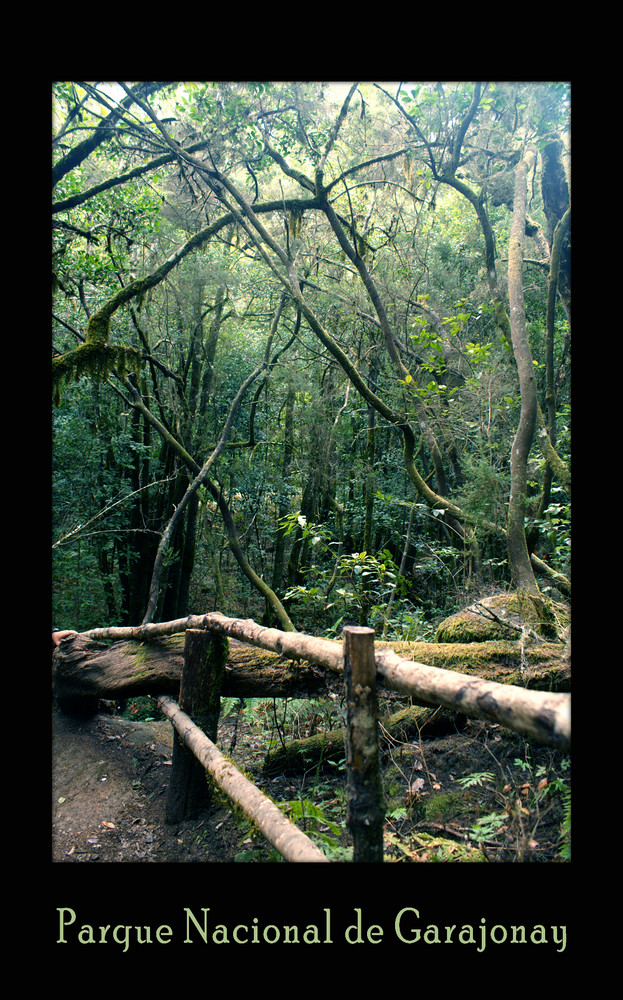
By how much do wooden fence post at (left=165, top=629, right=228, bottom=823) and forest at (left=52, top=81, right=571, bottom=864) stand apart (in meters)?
2.23

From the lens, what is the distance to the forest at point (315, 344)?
5.68 meters

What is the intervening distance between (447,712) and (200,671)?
1.77 metres

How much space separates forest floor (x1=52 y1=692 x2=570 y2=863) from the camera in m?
2.40

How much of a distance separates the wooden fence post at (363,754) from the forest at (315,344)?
2542 millimetres

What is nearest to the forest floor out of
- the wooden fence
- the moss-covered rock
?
the wooden fence

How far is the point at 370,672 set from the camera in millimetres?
1794

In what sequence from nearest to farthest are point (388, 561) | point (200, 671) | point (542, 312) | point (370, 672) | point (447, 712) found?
point (370, 672)
point (200, 671)
point (447, 712)
point (388, 561)
point (542, 312)

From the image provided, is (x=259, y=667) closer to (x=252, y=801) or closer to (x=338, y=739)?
(x=338, y=739)

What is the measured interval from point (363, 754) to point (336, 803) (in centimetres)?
174

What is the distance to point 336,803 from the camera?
3.19 m
